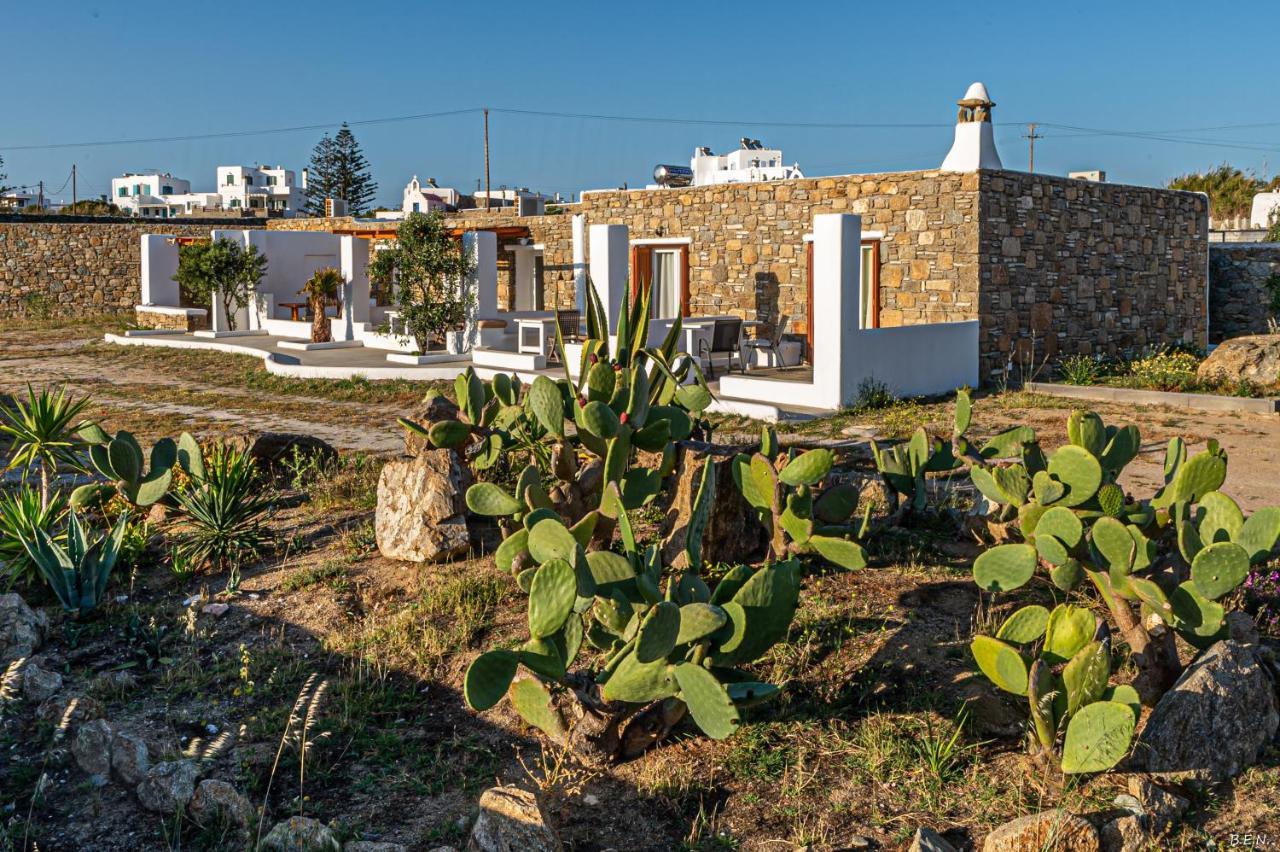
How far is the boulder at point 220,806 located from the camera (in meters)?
3.67

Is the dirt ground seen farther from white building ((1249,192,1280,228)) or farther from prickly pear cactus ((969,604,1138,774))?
white building ((1249,192,1280,228))

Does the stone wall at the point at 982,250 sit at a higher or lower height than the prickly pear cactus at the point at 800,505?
higher

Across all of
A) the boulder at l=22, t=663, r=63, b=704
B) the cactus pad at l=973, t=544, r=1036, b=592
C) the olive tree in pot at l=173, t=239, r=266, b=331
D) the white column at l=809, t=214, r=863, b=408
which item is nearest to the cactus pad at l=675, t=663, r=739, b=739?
the cactus pad at l=973, t=544, r=1036, b=592

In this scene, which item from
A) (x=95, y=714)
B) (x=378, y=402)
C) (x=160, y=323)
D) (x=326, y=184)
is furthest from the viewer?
(x=326, y=184)

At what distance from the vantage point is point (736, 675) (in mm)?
3939

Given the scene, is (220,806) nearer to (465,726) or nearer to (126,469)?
(465,726)

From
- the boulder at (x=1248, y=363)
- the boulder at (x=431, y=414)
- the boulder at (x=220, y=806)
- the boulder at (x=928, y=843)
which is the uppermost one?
the boulder at (x=1248, y=363)

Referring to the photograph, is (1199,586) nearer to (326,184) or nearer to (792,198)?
(792,198)

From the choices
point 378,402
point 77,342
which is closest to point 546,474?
point 378,402

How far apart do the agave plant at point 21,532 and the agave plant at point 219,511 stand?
697 mm

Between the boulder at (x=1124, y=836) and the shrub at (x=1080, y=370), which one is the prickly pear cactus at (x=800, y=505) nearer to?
the boulder at (x=1124, y=836)

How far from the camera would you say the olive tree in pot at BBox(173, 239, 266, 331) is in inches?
915

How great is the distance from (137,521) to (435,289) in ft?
38.4

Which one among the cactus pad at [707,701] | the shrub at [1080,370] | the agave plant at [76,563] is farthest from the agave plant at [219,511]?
the shrub at [1080,370]
